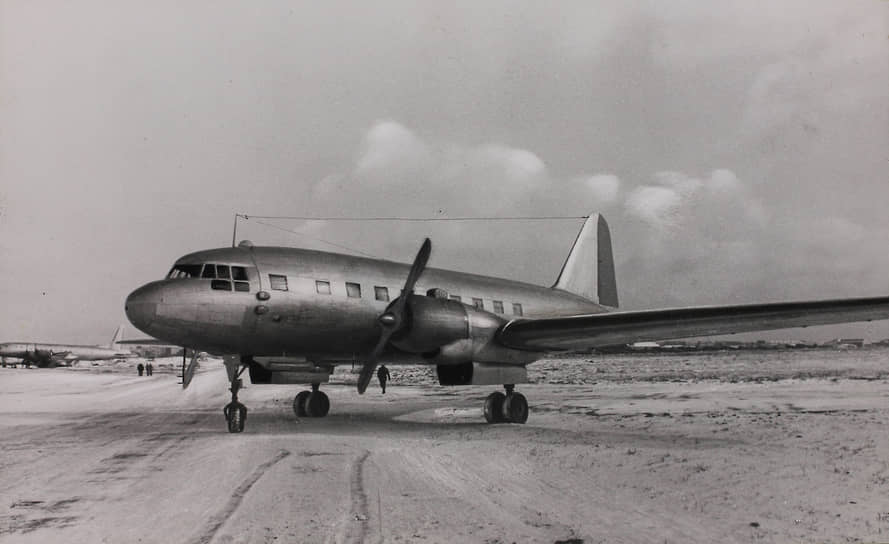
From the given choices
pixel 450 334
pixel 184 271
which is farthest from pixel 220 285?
pixel 450 334

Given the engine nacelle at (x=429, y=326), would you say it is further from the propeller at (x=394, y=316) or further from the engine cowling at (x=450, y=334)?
the propeller at (x=394, y=316)

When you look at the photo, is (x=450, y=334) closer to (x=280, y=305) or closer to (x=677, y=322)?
(x=280, y=305)

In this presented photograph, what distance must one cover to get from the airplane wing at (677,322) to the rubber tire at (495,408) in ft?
3.56

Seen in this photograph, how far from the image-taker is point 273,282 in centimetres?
1256

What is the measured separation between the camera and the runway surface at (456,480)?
546 centimetres

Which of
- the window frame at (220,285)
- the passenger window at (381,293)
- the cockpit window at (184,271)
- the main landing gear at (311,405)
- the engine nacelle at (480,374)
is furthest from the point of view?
the main landing gear at (311,405)

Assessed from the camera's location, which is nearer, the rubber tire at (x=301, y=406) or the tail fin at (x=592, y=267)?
the rubber tire at (x=301, y=406)

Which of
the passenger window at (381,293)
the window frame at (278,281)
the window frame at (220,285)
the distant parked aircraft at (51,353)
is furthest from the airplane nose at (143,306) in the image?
the distant parked aircraft at (51,353)

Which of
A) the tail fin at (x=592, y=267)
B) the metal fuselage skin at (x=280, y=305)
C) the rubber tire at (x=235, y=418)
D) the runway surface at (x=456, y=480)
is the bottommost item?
the runway surface at (x=456, y=480)

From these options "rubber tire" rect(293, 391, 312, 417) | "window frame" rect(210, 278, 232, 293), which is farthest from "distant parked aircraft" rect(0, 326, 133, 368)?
"window frame" rect(210, 278, 232, 293)

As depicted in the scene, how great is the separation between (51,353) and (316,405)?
68359mm

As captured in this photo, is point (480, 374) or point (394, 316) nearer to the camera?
point (394, 316)

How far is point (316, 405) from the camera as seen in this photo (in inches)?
635

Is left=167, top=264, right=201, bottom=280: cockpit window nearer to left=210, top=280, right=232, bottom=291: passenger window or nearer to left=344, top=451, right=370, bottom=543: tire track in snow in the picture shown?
left=210, top=280, right=232, bottom=291: passenger window
